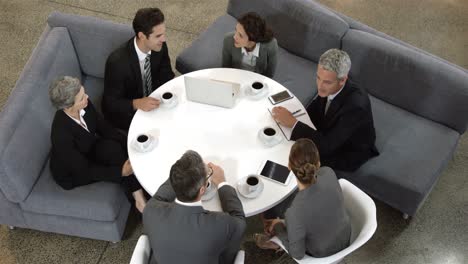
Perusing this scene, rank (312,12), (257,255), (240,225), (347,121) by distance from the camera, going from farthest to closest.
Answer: (312,12) < (257,255) < (347,121) < (240,225)

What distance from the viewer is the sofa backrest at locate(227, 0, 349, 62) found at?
3646 mm

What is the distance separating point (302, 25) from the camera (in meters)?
3.74

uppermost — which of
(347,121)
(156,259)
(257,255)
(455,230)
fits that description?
(347,121)

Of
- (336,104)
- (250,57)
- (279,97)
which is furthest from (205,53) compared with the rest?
(336,104)

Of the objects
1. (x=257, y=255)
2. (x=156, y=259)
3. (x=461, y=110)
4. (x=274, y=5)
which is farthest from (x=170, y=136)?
(x=461, y=110)

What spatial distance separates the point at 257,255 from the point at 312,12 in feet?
6.15

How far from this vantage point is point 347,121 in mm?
2854

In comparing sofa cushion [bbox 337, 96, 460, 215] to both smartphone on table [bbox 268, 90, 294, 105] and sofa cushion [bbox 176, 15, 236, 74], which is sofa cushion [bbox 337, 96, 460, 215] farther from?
sofa cushion [bbox 176, 15, 236, 74]

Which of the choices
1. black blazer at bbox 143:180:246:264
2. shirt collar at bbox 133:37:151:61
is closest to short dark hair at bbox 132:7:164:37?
shirt collar at bbox 133:37:151:61

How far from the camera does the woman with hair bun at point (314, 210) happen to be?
229 centimetres

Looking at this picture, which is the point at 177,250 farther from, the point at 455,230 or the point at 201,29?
the point at 201,29

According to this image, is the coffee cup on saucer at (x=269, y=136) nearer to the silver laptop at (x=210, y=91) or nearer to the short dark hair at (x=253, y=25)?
the silver laptop at (x=210, y=91)

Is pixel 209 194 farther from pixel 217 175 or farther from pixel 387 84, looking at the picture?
pixel 387 84

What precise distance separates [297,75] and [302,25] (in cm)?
39
